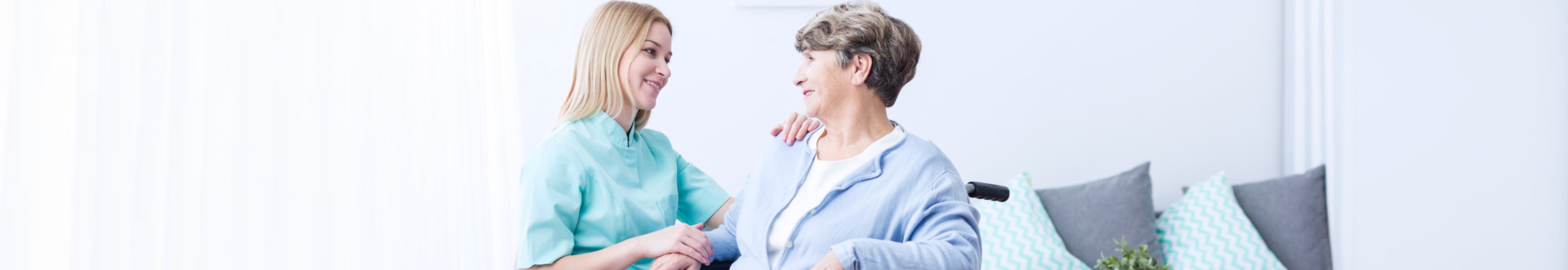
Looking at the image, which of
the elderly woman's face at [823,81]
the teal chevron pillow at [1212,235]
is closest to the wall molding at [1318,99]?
the teal chevron pillow at [1212,235]

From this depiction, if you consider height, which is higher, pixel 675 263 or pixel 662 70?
pixel 662 70

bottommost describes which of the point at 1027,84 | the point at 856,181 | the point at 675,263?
the point at 675,263

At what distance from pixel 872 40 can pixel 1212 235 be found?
1449 mm

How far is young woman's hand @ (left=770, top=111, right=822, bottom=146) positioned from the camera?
1355mm

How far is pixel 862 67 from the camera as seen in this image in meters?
1.20

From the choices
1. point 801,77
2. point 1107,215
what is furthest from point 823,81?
point 1107,215

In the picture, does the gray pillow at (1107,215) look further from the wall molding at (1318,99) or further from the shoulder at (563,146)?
the shoulder at (563,146)

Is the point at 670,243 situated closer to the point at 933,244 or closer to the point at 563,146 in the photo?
the point at 563,146

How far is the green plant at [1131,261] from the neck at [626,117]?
121 cm

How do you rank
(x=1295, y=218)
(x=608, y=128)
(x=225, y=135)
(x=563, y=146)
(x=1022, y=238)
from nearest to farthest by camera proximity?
(x=225, y=135)
(x=563, y=146)
(x=608, y=128)
(x=1022, y=238)
(x=1295, y=218)

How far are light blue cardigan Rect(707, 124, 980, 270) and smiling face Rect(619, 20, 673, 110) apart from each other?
257 millimetres

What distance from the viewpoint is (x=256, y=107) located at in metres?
0.66

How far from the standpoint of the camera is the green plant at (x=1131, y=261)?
2025 mm

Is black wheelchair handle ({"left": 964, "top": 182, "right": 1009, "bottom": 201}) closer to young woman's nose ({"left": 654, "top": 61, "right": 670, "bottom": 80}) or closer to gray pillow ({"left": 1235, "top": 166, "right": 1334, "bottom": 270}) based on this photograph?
young woman's nose ({"left": 654, "top": 61, "right": 670, "bottom": 80})
